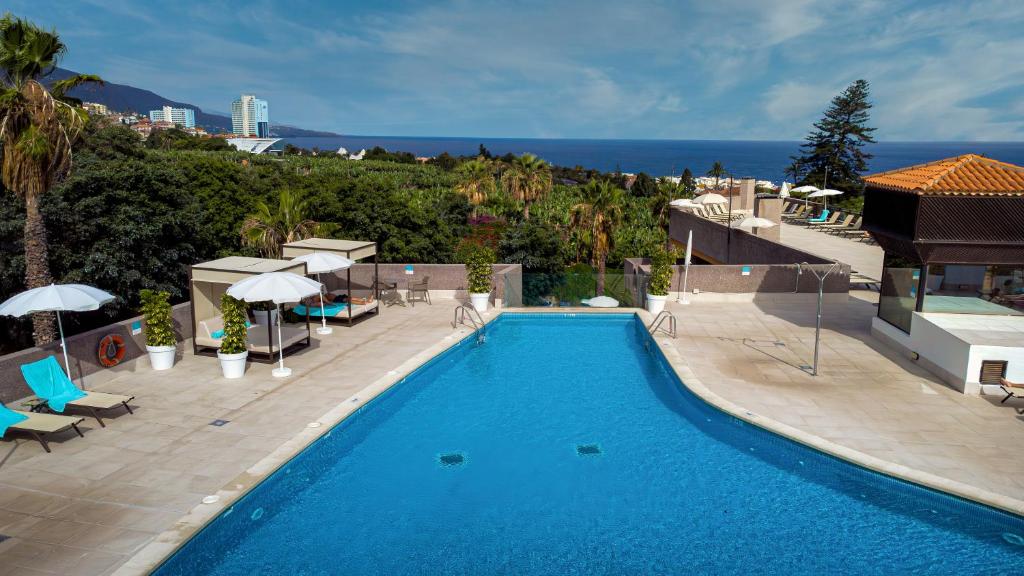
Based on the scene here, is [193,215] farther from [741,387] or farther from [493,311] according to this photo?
[741,387]

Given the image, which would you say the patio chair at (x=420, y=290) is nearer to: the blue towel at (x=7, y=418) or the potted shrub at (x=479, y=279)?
the potted shrub at (x=479, y=279)

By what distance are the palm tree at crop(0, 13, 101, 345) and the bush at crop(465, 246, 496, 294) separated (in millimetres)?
9073

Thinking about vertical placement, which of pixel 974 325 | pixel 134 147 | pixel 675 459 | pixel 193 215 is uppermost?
pixel 134 147

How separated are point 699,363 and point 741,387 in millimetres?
1451

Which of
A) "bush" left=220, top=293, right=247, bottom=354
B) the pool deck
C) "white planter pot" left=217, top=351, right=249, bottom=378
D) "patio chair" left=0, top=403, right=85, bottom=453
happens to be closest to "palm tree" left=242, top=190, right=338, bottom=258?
the pool deck

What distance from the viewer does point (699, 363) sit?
42.1 ft

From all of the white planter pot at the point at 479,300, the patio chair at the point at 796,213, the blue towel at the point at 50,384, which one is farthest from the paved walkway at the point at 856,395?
the patio chair at the point at 796,213

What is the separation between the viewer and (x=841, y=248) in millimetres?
23203

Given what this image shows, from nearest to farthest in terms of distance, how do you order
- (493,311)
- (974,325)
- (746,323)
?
(974,325) → (746,323) → (493,311)

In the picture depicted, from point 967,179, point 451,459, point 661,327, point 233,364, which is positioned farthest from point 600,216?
point 451,459

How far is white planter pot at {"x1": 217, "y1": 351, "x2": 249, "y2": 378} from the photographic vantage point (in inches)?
460

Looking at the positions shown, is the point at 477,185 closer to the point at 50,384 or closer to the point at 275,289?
the point at 275,289

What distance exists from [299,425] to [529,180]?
4168 centimetres

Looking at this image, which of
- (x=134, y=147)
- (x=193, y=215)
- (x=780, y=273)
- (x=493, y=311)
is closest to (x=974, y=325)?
(x=780, y=273)
